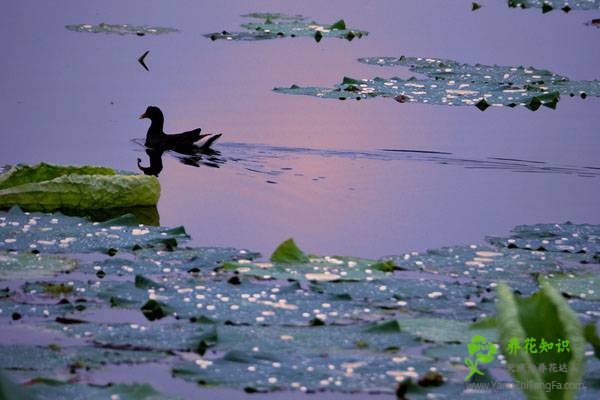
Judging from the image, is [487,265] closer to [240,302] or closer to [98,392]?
[240,302]

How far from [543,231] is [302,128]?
3506mm

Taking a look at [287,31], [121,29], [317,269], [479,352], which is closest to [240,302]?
[317,269]

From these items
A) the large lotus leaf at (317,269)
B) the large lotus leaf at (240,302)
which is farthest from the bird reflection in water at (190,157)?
the large lotus leaf at (240,302)

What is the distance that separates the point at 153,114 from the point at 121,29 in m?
4.42

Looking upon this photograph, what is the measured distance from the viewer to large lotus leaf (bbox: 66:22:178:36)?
42.2ft

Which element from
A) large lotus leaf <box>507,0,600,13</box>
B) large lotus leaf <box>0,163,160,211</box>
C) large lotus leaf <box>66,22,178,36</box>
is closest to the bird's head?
large lotus leaf <box>0,163,160,211</box>

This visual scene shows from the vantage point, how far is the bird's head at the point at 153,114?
884 centimetres

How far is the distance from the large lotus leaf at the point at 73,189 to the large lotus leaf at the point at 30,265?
3.37ft

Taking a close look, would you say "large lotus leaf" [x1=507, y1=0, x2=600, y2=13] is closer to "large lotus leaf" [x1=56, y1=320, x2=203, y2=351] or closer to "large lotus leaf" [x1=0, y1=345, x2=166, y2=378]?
"large lotus leaf" [x1=56, y1=320, x2=203, y2=351]

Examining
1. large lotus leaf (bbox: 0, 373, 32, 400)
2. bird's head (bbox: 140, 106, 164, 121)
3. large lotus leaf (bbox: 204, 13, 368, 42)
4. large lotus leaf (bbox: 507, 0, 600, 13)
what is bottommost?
large lotus leaf (bbox: 0, 373, 32, 400)

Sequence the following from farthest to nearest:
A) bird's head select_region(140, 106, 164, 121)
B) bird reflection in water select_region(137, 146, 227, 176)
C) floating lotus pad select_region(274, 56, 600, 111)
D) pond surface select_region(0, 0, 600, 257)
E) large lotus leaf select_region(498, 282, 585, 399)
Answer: floating lotus pad select_region(274, 56, 600, 111) < bird's head select_region(140, 106, 164, 121) < bird reflection in water select_region(137, 146, 227, 176) < pond surface select_region(0, 0, 600, 257) < large lotus leaf select_region(498, 282, 585, 399)

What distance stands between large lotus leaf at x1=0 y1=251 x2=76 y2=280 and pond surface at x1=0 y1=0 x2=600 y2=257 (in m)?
1.01

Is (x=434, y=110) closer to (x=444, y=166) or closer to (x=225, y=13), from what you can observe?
(x=444, y=166)

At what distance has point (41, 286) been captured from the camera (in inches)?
189
